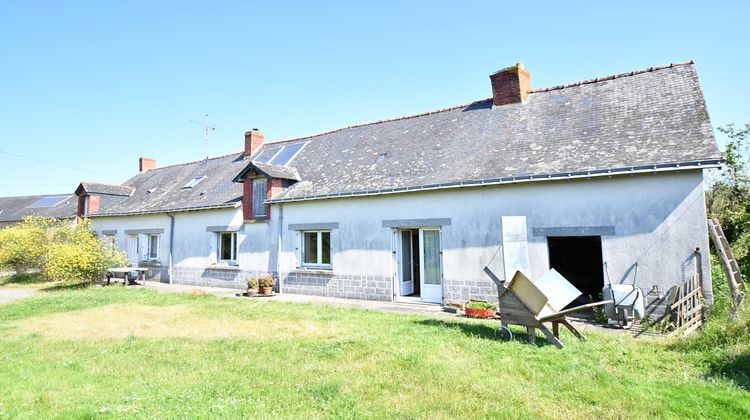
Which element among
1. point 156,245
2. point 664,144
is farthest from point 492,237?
point 156,245

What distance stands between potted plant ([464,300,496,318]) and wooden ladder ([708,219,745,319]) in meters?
4.18

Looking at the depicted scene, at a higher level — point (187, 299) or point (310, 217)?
point (310, 217)

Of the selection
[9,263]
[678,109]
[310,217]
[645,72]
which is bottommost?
[9,263]

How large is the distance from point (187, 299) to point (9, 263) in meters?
12.7

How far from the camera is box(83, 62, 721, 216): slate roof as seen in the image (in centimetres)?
907

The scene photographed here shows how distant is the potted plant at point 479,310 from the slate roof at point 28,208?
23520mm

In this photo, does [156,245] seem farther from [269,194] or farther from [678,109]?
[678,109]

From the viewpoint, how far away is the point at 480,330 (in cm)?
772

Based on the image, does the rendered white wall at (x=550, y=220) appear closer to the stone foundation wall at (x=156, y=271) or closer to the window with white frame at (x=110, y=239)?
the stone foundation wall at (x=156, y=271)

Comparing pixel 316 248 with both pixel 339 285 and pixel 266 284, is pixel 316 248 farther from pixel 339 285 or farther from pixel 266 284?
pixel 266 284

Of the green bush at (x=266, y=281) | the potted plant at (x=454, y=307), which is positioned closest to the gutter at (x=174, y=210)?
the green bush at (x=266, y=281)

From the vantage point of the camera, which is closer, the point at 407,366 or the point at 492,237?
the point at 407,366

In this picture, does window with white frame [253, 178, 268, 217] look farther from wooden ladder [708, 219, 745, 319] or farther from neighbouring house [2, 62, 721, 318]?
wooden ladder [708, 219, 745, 319]

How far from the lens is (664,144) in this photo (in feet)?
29.1
